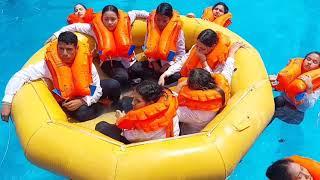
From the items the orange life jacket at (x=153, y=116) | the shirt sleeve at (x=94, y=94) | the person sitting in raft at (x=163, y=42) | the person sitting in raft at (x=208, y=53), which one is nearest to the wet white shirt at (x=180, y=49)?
the person sitting in raft at (x=163, y=42)

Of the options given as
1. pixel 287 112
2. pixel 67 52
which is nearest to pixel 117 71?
pixel 67 52

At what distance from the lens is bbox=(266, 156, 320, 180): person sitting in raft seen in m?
2.70

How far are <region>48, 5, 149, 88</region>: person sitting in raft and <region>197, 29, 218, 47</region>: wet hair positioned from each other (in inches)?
30.0

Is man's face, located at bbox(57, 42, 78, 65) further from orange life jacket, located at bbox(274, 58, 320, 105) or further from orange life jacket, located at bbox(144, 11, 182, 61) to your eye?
orange life jacket, located at bbox(274, 58, 320, 105)

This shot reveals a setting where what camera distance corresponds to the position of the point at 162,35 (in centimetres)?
414

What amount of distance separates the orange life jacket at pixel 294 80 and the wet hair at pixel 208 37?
2.58 feet

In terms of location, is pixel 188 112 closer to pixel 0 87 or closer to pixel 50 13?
pixel 0 87

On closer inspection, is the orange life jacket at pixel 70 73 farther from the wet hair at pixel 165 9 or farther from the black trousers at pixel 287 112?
the black trousers at pixel 287 112

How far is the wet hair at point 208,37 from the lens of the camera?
3.68 meters

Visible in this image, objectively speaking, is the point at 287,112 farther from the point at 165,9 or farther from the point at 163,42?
the point at 165,9

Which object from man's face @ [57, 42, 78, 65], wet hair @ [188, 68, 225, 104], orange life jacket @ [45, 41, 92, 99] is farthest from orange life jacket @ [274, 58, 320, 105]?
man's face @ [57, 42, 78, 65]

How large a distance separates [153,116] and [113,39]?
133cm

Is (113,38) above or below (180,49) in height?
above

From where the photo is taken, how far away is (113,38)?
13.5ft
